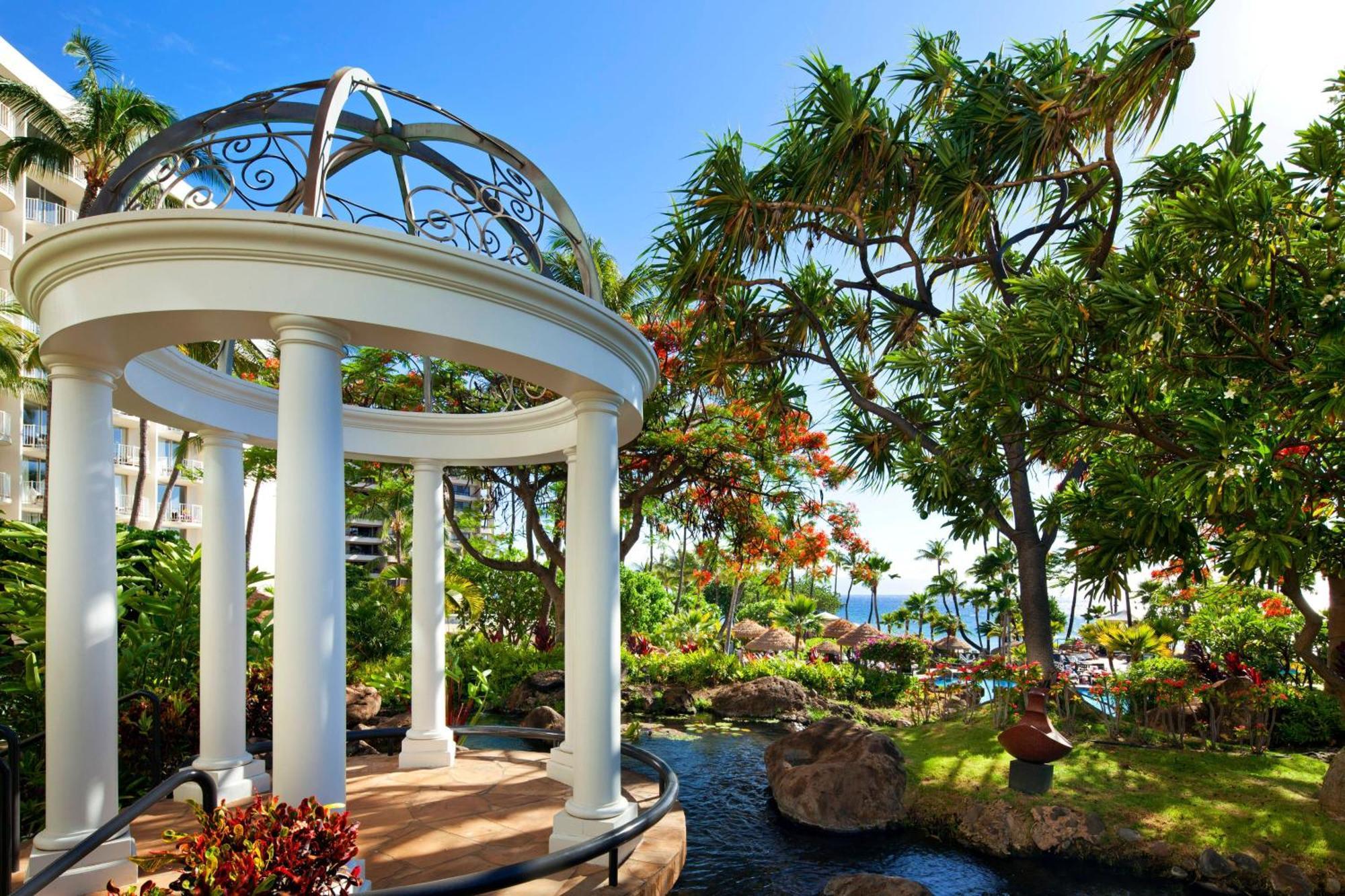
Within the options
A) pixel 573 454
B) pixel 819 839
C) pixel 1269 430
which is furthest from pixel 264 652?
pixel 1269 430

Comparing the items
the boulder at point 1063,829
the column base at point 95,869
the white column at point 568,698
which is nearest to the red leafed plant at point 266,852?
the column base at point 95,869

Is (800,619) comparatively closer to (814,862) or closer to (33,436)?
(814,862)

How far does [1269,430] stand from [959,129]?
20.0ft

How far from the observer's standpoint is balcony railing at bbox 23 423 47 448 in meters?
33.4

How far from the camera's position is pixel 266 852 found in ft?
12.8

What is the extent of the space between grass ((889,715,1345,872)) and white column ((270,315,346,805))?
9.10 metres

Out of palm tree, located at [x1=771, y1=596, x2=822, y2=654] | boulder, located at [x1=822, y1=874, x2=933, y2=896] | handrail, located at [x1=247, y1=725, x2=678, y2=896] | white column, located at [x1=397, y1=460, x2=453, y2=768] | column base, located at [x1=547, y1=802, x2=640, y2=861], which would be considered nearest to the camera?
handrail, located at [x1=247, y1=725, x2=678, y2=896]

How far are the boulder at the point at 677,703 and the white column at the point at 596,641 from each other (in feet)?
40.6

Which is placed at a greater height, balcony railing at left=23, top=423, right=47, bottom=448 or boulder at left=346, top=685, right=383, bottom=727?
balcony railing at left=23, top=423, right=47, bottom=448

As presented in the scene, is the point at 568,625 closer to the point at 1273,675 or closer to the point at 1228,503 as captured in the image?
the point at 1228,503

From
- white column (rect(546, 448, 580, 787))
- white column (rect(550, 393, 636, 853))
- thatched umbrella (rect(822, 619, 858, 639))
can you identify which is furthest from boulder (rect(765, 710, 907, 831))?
thatched umbrella (rect(822, 619, 858, 639))

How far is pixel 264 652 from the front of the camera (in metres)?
11.8

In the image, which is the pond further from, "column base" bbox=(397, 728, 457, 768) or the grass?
"column base" bbox=(397, 728, 457, 768)

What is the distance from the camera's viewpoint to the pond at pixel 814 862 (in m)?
8.80
